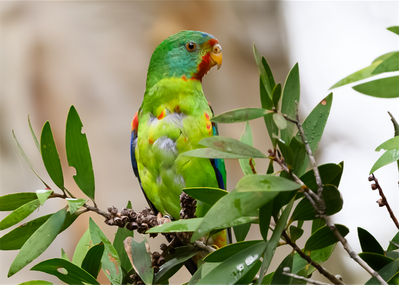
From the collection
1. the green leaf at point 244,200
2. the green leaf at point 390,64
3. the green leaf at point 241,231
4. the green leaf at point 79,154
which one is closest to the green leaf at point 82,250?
the green leaf at point 79,154

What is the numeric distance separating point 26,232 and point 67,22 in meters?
2.55

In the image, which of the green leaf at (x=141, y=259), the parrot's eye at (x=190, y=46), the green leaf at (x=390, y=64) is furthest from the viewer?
the parrot's eye at (x=190, y=46)

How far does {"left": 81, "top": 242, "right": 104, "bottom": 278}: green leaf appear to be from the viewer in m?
0.62

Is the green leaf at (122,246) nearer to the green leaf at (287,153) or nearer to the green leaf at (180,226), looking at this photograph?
the green leaf at (180,226)

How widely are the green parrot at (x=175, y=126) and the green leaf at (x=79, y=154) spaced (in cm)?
40

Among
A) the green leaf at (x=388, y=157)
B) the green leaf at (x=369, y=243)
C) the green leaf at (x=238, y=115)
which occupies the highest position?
the green leaf at (x=238, y=115)

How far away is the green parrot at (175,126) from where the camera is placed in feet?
3.43

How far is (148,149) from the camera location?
1067 millimetres

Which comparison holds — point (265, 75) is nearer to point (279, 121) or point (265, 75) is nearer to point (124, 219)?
point (279, 121)

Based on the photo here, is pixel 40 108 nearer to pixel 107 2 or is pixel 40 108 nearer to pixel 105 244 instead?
pixel 107 2

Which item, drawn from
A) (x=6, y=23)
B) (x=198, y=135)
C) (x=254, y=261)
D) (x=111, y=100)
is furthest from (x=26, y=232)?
(x=6, y=23)

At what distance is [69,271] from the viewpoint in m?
0.61

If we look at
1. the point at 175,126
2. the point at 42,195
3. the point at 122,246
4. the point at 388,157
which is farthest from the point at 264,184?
the point at 175,126

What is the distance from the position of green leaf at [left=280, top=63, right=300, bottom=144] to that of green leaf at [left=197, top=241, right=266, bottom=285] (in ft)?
0.51
